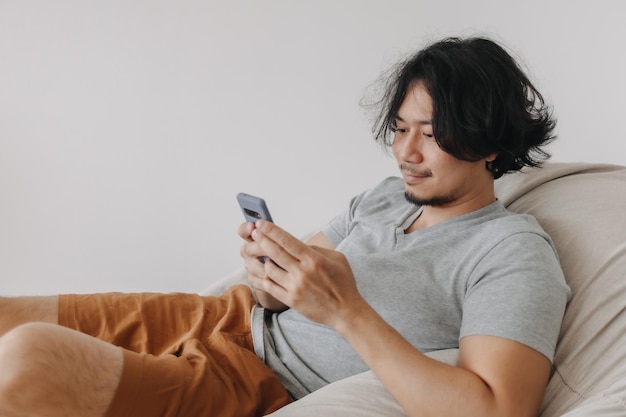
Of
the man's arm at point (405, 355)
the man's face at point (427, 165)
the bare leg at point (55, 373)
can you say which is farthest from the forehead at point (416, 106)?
the bare leg at point (55, 373)

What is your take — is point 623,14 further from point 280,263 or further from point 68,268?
point 68,268

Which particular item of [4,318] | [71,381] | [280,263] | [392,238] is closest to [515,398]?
[280,263]

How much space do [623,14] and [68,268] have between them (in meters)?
2.02

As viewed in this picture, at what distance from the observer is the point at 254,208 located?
1.33 metres

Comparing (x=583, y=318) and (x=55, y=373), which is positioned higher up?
(x=55, y=373)

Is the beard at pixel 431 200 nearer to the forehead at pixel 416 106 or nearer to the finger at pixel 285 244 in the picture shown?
the forehead at pixel 416 106

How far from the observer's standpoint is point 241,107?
267cm

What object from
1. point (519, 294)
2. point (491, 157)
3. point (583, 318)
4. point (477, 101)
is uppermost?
point (477, 101)

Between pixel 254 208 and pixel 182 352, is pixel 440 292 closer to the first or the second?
pixel 254 208

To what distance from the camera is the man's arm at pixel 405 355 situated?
1.17 m

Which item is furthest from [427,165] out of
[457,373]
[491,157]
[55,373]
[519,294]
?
[55,373]

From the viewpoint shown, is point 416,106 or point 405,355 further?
point 416,106

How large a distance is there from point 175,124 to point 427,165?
138 centimetres

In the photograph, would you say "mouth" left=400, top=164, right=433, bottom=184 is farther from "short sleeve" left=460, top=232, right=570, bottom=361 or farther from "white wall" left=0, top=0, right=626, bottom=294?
"white wall" left=0, top=0, right=626, bottom=294
